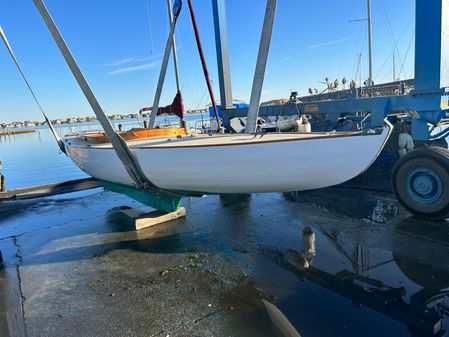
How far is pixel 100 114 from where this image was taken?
13.3 feet

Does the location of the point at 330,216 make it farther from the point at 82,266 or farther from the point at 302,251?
the point at 82,266

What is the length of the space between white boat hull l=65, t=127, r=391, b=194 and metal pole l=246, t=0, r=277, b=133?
136cm

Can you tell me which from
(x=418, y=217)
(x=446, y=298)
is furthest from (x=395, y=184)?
(x=446, y=298)

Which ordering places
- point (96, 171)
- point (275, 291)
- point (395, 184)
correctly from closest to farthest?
1. point (275, 291)
2. point (395, 184)
3. point (96, 171)

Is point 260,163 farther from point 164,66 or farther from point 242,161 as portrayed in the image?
point 164,66

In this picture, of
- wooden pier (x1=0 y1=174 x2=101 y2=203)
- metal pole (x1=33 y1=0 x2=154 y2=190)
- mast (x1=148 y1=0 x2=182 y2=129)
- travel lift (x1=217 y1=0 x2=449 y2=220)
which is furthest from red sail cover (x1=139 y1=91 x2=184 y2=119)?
travel lift (x1=217 y1=0 x2=449 y2=220)

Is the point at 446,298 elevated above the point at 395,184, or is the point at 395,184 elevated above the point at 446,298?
the point at 395,184

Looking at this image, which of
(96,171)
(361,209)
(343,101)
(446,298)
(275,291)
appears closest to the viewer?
(446,298)

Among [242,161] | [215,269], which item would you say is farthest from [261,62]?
[215,269]

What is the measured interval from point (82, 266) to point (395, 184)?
4.05 metres

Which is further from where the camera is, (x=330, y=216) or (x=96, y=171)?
(x=96, y=171)

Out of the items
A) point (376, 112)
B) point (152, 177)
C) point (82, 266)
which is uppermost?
point (376, 112)

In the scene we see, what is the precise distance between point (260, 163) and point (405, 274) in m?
1.69

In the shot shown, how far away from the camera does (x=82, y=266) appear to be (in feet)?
11.9
